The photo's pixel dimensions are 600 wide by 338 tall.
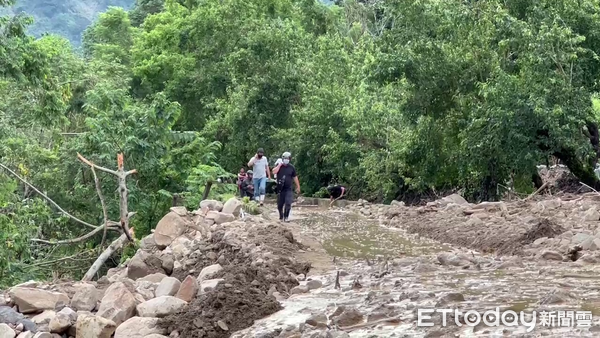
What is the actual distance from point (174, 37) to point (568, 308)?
3388 cm

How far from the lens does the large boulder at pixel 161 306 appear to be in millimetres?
8445

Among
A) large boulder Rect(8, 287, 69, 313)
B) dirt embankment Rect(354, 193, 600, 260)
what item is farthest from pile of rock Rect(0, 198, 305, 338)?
dirt embankment Rect(354, 193, 600, 260)

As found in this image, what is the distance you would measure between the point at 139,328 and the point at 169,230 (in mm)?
5544

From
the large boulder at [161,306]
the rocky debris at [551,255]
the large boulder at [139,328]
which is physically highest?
the rocky debris at [551,255]

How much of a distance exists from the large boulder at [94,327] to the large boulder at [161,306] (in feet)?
1.13

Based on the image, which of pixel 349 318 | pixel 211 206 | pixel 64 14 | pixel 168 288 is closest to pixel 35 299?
pixel 168 288

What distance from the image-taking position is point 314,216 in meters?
19.0

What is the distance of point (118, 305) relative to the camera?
28.7 ft

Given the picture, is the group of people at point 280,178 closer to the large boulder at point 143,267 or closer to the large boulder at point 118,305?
the large boulder at point 143,267

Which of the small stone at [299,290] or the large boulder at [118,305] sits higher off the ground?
the small stone at [299,290]

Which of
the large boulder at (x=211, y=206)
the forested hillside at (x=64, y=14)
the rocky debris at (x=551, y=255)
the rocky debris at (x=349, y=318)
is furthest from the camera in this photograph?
the forested hillside at (x=64, y=14)

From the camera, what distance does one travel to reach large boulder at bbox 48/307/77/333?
877 centimetres

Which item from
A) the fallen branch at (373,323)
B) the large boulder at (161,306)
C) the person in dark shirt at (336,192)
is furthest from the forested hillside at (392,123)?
the fallen branch at (373,323)

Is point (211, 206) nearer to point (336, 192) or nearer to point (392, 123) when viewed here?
point (392, 123)
